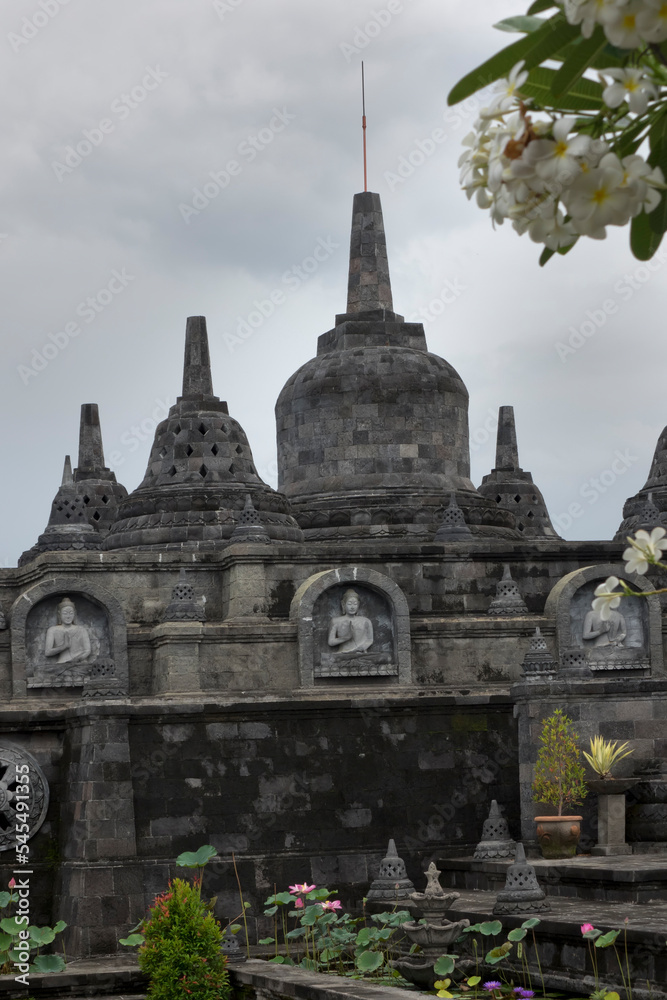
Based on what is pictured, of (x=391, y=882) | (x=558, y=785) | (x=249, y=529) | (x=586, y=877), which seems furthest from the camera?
(x=249, y=529)

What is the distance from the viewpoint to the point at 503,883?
62.6 ft

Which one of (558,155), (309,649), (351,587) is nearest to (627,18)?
(558,155)

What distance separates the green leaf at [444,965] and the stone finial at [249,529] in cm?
1178

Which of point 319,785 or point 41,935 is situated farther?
point 319,785

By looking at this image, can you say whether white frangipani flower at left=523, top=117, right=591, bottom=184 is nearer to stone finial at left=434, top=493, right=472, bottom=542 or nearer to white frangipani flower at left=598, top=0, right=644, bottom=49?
white frangipani flower at left=598, top=0, right=644, bottom=49

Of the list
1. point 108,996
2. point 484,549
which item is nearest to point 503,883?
point 108,996

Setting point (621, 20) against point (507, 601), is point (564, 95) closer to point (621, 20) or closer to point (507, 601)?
point (621, 20)

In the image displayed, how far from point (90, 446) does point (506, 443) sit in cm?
1059

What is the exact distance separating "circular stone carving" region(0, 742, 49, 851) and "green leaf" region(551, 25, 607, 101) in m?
17.5

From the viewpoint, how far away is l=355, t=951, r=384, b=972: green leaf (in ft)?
51.5

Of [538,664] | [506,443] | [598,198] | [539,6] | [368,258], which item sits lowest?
[538,664]

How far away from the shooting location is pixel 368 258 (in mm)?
32094

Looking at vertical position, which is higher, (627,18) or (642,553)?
(627,18)

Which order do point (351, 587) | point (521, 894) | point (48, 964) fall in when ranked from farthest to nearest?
point (351, 587)
point (48, 964)
point (521, 894)
